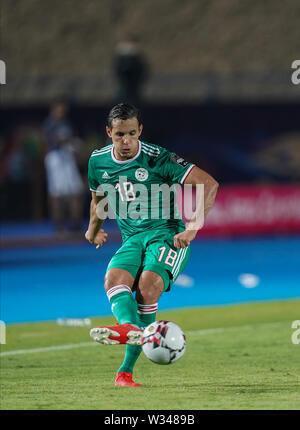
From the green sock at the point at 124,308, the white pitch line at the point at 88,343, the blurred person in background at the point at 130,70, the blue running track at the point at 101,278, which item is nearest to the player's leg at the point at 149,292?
the green sock at the point at 124,308

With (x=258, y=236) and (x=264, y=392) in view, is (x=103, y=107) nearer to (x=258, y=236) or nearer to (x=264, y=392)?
(x=258, y=236)

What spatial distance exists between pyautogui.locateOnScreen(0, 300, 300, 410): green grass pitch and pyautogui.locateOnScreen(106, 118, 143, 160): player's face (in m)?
1.84

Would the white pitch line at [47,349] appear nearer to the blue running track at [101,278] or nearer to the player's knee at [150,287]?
the blue running track at [101,278]

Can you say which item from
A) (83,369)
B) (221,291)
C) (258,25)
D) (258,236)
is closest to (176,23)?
(258,25)

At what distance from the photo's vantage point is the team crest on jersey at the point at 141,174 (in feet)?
25.1

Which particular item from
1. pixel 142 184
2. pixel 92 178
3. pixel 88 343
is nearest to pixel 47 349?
pixel 88 343

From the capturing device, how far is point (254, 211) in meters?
22.4

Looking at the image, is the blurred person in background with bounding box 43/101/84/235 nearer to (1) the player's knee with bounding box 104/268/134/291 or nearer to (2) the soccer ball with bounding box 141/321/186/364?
(1) the player's knee with bounding box 104/268/134/291

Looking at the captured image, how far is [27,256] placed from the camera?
19.9 metres

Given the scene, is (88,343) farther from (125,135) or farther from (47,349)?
(125,135)

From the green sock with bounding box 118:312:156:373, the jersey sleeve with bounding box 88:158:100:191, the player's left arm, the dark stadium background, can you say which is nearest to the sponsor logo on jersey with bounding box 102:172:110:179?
the jersey sleeve with bounding box 88:158:100:191

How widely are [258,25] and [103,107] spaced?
2003 centimetres

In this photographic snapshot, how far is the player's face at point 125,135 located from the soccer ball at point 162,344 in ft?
4.66

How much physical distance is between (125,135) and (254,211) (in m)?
15.1
